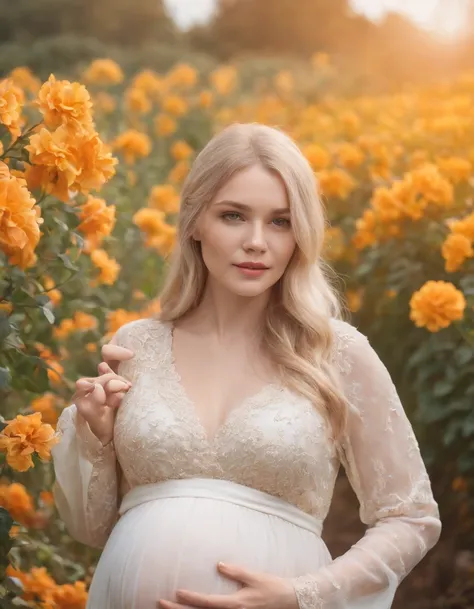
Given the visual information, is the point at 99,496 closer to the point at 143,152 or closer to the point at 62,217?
the point at 62,217

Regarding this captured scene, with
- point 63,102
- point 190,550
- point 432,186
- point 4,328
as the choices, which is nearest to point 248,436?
point 190,550

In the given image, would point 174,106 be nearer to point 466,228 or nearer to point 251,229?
point 466,228

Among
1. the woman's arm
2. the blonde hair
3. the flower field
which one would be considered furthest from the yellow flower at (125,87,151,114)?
the woman's arm

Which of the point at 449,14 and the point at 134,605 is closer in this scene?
the point at 134,605

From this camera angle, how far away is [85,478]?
8.32ft

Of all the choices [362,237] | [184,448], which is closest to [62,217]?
[184,448]

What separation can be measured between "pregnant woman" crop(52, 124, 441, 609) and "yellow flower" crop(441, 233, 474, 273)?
4.41 ft

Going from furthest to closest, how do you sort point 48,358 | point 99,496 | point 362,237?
point 362,237 < point 48,358 < point 99,496

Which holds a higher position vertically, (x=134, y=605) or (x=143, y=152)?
(x=143, y=152)

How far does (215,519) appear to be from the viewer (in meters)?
2.28

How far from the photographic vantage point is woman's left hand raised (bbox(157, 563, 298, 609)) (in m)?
2.21

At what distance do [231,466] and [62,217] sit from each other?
1004 millimetres

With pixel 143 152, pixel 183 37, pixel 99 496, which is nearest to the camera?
pixel 99 496

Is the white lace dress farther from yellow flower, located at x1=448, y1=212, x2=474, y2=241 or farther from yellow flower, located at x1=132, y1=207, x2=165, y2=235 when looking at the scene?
yellow flower, located at x1=132, y1=207, x2=165, y2=235
